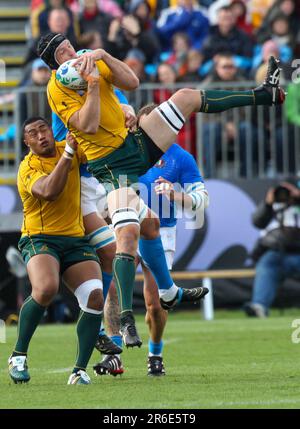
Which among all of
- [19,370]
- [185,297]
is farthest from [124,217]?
[19,370]

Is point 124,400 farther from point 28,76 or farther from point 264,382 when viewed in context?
point 28,76

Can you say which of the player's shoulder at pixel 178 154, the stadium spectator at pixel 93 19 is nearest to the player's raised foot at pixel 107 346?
the player's shoulder at pixel 178 154

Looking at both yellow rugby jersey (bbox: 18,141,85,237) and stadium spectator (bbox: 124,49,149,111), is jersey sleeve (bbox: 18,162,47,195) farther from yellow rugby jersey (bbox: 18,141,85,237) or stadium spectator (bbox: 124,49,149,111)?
stadium spectator (bbox: 124,49,149,111)

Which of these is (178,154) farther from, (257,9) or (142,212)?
(257,9)

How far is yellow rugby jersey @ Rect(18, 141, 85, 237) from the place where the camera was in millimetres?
9156

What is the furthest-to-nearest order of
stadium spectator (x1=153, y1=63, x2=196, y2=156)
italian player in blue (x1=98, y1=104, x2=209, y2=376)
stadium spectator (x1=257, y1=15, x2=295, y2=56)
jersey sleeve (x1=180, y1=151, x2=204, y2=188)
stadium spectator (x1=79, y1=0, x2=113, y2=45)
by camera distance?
stadium spectator (x1=79, y1=0, x2=113, y2=45)
stadium spectator (x1=257, y1=15, x2=295, y2=56)
stadium spectator (x1=153, y1=63, x2=196, y2=156)
jersey sleeve (x1=180, y1=151, x2=204, y2=188)
italian player in blue (x1=98, y1=104, x2=209, y2=376)

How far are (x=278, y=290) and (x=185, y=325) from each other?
197cm

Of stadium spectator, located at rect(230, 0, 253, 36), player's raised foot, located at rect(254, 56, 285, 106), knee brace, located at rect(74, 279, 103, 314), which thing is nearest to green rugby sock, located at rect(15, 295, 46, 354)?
knee brace, located at rect(74, 279, 103, 314)

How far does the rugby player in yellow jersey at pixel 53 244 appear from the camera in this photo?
8.87m

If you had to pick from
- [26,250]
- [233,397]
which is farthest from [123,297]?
[233,397]

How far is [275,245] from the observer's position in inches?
650

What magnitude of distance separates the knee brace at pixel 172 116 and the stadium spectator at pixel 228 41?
32.1 feet

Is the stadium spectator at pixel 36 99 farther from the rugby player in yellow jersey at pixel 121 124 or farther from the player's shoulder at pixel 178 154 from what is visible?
the rugby player in yellow jersey at pixel 121 124

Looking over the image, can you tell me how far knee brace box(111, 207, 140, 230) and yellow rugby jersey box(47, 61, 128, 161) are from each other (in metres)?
0.47
